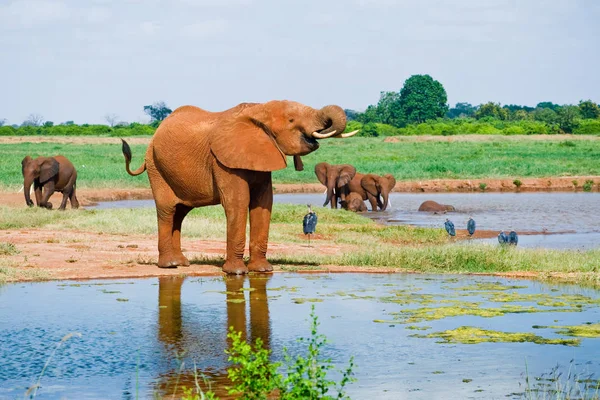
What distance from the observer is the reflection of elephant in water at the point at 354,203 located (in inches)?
1347

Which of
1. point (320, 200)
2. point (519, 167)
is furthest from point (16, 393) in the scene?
point (519, 167)

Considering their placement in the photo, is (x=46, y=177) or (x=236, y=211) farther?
(x=46, y=177)

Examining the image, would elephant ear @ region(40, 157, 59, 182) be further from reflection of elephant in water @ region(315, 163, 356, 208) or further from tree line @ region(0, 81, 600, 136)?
tree line @ region(0, 81, 600, 136)

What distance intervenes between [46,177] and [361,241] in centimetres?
1157

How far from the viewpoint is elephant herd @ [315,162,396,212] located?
34.2 meters

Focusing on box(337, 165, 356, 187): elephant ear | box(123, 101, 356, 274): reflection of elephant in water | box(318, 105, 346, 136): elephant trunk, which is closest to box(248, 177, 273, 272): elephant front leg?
box(123, 101, 356, 274): reflection of elephant in water

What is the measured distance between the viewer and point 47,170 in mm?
28922

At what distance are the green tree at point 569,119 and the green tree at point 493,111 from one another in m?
17.3

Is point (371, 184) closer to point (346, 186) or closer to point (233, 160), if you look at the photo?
point (346, 186)

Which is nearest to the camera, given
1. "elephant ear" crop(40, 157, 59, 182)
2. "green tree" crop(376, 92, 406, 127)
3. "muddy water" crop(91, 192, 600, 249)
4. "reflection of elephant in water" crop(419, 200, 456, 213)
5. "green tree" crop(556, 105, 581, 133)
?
"muddy water" crop(91, 192, 600, 249)

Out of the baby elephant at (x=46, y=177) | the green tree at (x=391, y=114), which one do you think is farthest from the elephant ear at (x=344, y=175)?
the green tree at (x=391, y=114)

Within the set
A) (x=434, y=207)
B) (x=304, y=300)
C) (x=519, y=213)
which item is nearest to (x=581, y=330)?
(x=304, y=300)

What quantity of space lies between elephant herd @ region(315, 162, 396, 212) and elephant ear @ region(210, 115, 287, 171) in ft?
65.1

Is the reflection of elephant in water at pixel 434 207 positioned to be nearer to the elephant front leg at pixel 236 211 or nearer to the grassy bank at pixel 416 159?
the grassy bank at pixel 416 159
